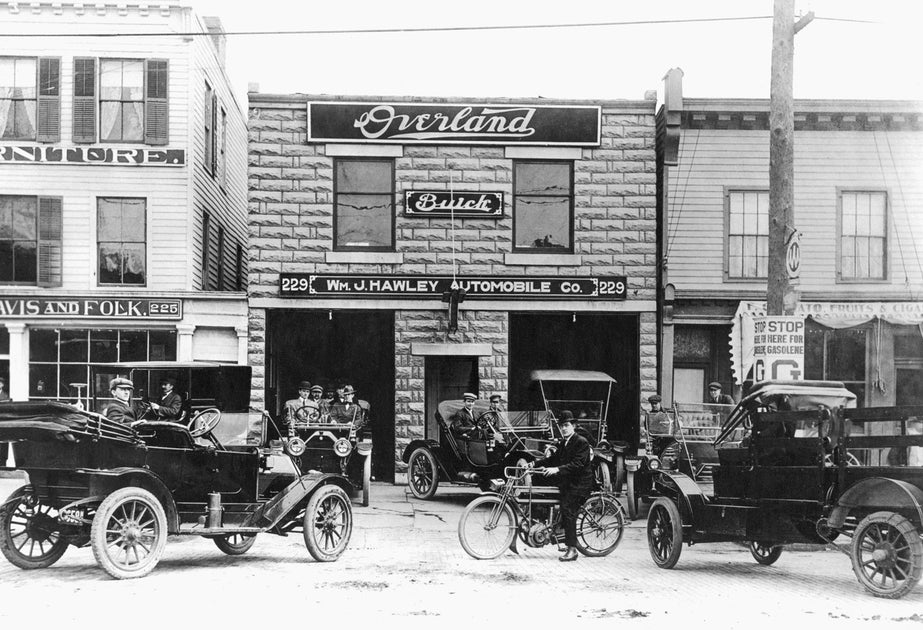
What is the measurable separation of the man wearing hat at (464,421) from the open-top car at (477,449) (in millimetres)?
63

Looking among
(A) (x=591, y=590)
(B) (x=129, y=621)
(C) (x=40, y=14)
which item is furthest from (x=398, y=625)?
(C) (x=40, y=14)

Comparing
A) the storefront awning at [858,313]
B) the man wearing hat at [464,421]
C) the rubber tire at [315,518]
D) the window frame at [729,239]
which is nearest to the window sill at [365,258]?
the man wearing hat at [464,421]

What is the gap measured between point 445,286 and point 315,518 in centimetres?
928

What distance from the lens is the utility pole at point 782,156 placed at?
13469 millimetres

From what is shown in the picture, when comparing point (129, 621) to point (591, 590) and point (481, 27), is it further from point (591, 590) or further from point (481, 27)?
point (481, 27)

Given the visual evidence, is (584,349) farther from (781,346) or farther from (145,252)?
(145,252)

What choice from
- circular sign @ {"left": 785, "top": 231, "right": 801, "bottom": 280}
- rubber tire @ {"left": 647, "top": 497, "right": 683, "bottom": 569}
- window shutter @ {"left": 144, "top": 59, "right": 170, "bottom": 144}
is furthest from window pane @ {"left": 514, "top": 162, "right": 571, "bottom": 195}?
rubber tire @ {"left": 647, "top": 497, "right": 683, "bottom": 569}

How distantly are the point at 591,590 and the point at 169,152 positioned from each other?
15.2 metres

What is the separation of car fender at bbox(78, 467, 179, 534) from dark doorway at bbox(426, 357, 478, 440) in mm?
10029

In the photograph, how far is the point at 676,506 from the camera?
461 inches

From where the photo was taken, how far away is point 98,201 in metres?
21.6

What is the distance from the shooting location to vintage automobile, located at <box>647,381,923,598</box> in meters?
9.48

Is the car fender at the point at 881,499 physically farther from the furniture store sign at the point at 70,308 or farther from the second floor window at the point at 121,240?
the second floor window at the point at 121,240

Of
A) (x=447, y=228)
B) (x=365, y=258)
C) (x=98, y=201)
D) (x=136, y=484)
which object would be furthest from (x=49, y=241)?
(x=136, y=484)
